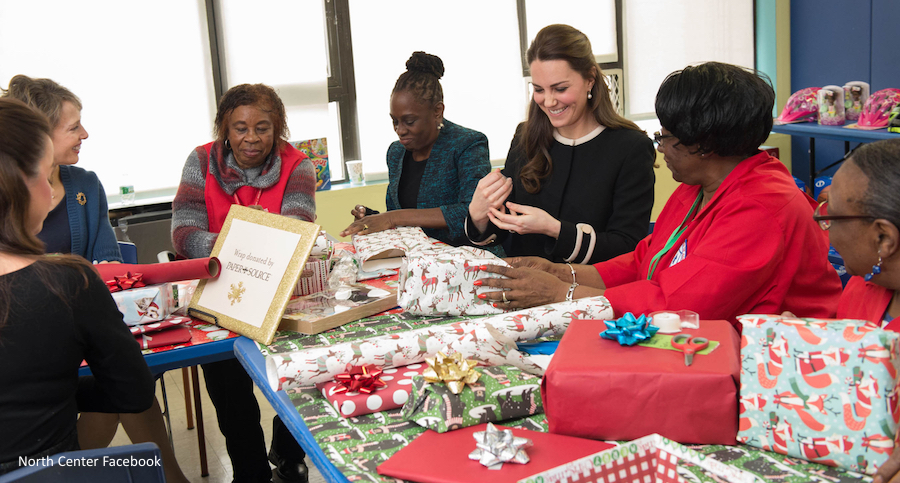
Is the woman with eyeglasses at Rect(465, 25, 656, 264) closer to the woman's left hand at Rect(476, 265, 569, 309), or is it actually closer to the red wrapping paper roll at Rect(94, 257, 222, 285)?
the woman's left hand at Rect(476, 265, 569, 309)

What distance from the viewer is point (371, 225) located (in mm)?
2729

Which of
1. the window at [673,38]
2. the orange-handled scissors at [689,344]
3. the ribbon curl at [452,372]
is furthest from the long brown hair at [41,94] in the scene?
the window at [673,38]

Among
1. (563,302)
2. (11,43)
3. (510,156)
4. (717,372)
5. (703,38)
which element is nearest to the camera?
(717,372)

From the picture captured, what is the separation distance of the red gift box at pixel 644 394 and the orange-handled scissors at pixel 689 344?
0.04 feet

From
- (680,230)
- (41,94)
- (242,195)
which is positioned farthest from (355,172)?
(680,230)

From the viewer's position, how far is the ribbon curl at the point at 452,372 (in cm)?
126

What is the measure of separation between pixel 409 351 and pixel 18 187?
2.72 feet

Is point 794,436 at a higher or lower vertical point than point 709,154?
lower

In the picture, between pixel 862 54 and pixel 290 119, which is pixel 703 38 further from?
pixel 290 119

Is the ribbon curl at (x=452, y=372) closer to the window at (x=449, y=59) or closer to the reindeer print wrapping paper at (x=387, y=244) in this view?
the reindeer print wrapping paper at (x=387, y=244)

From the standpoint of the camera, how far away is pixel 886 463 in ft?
3.27

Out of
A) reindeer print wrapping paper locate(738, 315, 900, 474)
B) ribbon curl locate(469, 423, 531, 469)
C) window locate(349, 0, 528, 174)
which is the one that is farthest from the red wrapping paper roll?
window locate(349, 0, 528, 174)

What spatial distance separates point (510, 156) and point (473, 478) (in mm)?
1757

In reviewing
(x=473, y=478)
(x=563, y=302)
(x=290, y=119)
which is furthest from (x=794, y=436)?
(x=290, y=119)
